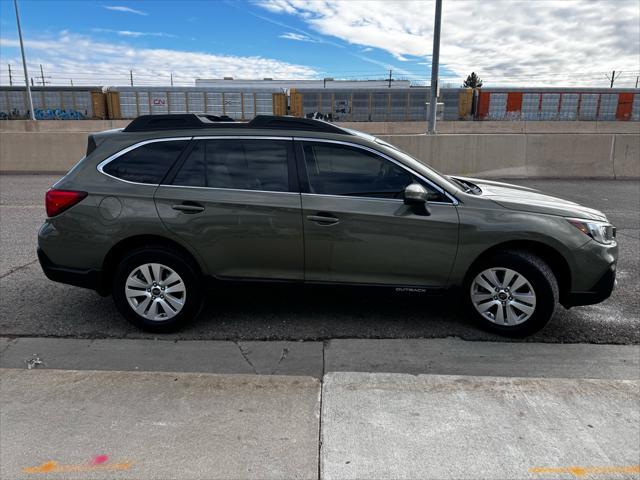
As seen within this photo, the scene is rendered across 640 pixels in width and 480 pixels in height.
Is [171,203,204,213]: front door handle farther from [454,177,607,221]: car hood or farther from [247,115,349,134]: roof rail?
[454,177,607,221]: car hood

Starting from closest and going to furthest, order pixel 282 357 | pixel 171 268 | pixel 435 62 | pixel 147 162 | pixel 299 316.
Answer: pixel 282 357 < pixel 171 268 < pixel 147 162 < pixel 299 316 < pixel 435 62

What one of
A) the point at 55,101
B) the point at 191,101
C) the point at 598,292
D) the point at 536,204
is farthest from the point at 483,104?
the point at 598,292

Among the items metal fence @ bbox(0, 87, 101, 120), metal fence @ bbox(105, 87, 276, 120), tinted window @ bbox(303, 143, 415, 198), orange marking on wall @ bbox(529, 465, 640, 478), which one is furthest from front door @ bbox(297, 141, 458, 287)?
metal fence @ bbox(0, 87, 101, 120)

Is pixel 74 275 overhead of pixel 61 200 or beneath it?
beneath

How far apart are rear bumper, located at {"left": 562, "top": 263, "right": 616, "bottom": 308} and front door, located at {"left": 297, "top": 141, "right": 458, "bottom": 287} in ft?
3.42

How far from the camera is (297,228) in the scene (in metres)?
3.88

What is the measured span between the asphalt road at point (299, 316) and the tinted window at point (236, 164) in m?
0.91

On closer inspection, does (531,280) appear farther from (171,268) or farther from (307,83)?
(307,83)

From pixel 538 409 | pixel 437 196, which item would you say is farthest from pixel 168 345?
pixel 538 409

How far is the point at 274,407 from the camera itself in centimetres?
301

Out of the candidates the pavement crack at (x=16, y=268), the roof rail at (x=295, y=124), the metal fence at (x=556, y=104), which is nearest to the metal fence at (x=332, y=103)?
the metal fence at (x=556, y=104)

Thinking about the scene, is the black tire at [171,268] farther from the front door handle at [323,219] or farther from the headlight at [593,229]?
the headlight at [593,229]

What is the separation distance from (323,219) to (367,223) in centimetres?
35

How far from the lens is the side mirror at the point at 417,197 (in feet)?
12.3
